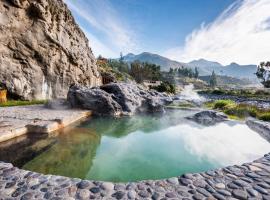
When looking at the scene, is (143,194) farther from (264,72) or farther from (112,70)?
(264,72)

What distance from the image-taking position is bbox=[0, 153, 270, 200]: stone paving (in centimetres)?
341

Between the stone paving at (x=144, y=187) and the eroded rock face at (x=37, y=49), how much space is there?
14.7 m

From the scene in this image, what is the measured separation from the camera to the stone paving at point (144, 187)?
11.2 feet

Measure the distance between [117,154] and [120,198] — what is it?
152 inches

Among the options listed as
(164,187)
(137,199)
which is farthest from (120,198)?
(164,187)

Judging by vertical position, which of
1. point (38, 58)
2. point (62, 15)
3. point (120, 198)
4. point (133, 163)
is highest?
point (62, 15)

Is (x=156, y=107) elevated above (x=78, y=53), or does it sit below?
below

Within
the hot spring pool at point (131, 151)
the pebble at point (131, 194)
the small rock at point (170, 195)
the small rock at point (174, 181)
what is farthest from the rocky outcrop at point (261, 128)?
the pebble at point (131, 194)

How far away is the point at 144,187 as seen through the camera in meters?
3.70

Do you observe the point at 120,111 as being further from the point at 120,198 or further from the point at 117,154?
the point at 120,198

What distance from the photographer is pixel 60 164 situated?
597 cm

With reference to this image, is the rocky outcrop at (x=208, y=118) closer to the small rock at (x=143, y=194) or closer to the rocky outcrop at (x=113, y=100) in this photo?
the rocky outcrop at (x=113, y=100)

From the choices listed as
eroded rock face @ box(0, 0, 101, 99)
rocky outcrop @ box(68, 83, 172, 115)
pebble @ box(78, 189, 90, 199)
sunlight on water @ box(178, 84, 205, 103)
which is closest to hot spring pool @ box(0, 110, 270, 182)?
pebble @ box(78, 189, 90, 199)

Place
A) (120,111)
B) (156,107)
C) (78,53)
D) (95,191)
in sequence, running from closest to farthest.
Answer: (95,191)
(120,111)
(156,107)
(78,53)
